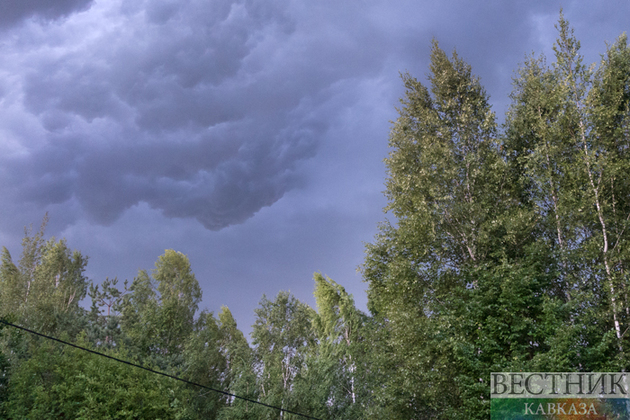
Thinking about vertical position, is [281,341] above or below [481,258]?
below

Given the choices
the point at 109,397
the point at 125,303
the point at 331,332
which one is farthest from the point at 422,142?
the point at 125,303

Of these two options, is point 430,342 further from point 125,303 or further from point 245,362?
point 125,303

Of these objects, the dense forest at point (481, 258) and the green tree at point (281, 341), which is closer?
the dense forest at point (481, 258)

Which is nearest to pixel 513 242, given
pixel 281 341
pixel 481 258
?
pixel 481 258

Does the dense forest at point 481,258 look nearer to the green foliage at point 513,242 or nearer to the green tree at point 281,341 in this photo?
the green foliage at point 513,242

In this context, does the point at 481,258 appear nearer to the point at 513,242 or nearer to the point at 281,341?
the point at 513,242

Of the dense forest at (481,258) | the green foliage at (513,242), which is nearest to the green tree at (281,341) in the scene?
the dense forest at (481,258)

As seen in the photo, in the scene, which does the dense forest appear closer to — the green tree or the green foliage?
the green foliage

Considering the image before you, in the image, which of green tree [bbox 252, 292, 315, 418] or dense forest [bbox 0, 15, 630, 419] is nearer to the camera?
dense forest [bbox 0, 15, 630, 419]

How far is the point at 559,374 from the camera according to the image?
40.2 feet

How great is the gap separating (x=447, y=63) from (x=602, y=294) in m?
12.0

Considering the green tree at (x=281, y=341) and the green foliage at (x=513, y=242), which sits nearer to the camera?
the green foliage at (x=513, y=242)

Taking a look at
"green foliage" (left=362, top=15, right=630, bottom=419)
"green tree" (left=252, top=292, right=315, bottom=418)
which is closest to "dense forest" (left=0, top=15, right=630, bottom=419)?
"green foliage" (left=362, top=15, right=630, bottom=419)

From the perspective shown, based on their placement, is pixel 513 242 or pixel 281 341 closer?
pixel 513 242
